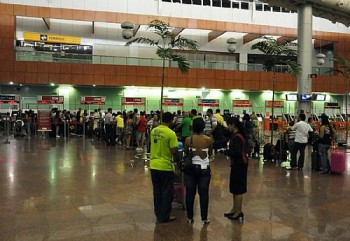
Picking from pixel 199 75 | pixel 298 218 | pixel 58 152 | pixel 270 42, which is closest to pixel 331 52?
pixel 199 75

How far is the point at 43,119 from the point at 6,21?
1286cm

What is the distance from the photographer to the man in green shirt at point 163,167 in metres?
6.10

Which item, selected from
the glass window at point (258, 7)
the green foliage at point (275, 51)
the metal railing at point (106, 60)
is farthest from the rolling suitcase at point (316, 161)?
the glass window at point (258, 7)

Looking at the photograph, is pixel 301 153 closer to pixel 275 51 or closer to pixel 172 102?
pixel 275 51

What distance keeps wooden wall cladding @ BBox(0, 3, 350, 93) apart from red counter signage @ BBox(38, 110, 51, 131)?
8.99m

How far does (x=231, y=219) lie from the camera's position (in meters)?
6.32

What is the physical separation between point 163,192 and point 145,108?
2426 cm

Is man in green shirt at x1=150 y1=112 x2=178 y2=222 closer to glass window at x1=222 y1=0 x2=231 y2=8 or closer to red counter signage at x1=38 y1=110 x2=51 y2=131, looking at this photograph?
red counter signage at x1=38 y1=110 x2=51 y2=131

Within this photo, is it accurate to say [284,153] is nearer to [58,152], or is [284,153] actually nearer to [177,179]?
[177,179]

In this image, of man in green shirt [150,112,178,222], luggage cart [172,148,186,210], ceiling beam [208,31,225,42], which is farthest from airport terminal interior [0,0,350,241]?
man in green shirt [150,112,178,222]

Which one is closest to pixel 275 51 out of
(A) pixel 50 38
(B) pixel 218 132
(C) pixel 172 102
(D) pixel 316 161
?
(B) pixel 218 132

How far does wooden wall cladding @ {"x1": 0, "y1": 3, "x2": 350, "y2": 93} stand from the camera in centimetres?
3081

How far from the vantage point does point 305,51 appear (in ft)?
71.1

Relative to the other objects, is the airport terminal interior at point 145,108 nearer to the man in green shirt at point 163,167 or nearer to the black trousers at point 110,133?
the black trousers at point 110,133
